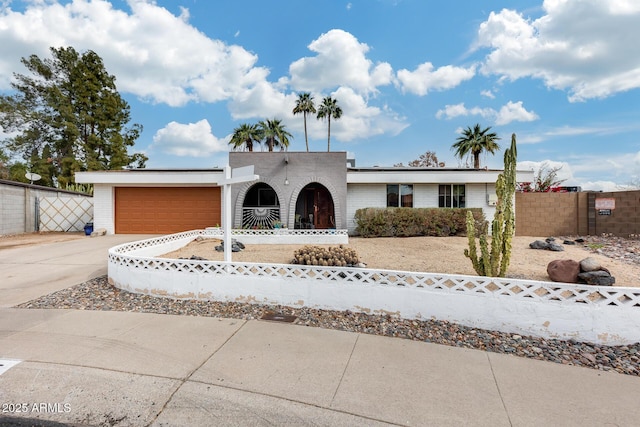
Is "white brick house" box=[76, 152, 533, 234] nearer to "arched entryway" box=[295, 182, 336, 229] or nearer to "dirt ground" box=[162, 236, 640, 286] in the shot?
"arched entryway" box=[295, 182, 336, 229]

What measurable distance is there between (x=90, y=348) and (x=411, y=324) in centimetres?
394

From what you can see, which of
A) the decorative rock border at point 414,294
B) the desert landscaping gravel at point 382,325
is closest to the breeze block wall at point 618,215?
the desert landscaping gravel at point 382,325

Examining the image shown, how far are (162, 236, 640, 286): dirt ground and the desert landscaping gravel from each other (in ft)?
5.61

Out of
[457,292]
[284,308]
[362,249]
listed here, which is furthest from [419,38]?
[284,308]

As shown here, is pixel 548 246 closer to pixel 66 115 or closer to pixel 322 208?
pixel 322 208

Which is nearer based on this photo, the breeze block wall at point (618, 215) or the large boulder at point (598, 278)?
the large boulder at point (598, 278)

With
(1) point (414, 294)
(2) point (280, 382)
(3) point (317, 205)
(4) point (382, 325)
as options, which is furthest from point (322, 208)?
(2) point (280, 382)

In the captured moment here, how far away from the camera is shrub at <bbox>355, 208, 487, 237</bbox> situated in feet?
38.9

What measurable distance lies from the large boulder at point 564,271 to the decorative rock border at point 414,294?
48.4 inches

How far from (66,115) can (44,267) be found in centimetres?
2205

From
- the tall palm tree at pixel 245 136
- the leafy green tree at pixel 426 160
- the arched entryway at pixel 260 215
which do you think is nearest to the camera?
the arched entryway at pixel 260 215

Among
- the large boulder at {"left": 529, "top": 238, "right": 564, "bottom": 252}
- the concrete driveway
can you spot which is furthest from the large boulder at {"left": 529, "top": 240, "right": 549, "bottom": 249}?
→ the concrete driveway

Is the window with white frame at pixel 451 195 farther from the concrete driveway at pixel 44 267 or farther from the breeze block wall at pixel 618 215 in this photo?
the concrete driveway at pixel 44 267

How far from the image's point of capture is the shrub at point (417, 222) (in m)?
11.9
